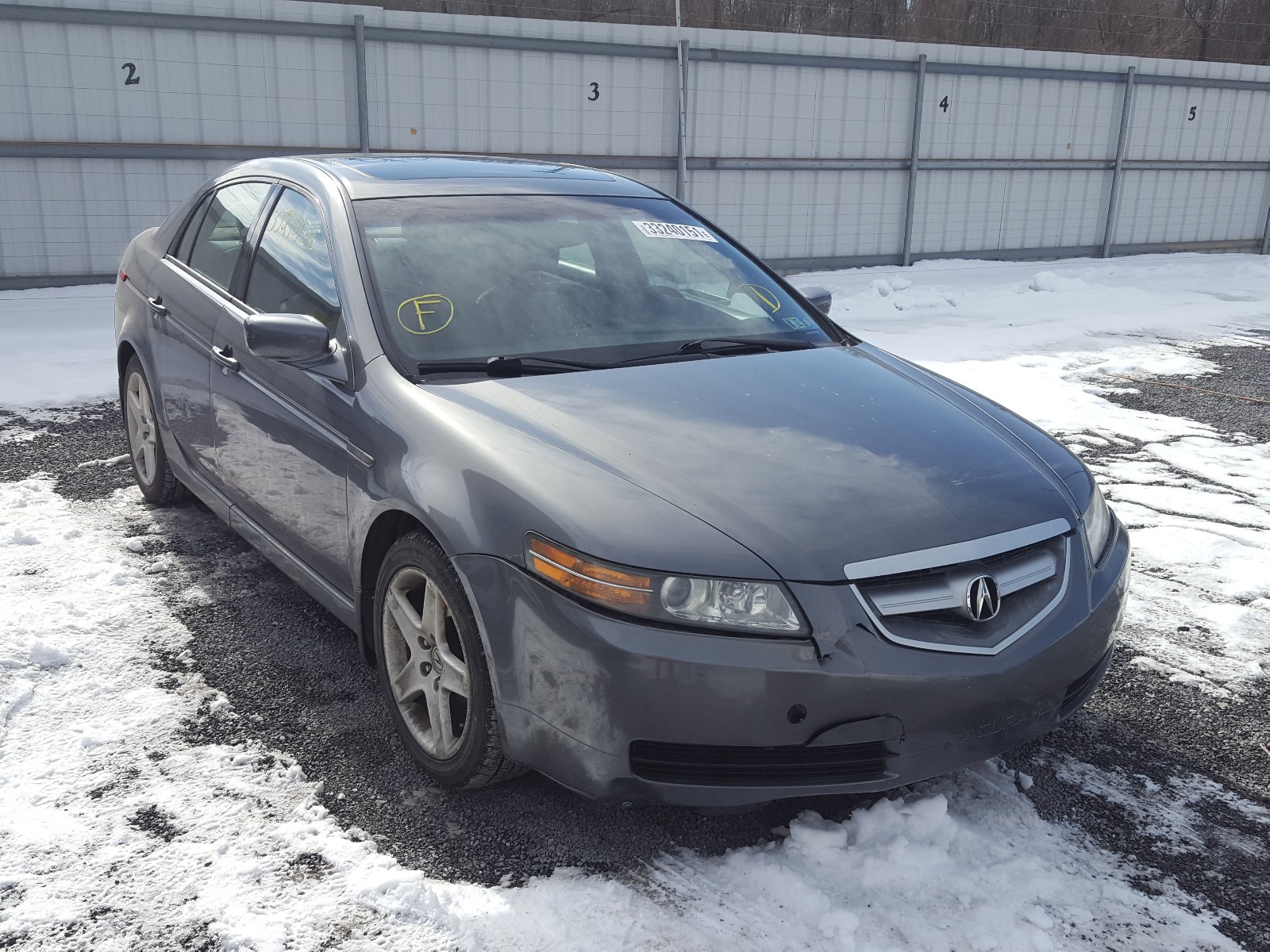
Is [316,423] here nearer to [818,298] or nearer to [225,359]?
[225,359]

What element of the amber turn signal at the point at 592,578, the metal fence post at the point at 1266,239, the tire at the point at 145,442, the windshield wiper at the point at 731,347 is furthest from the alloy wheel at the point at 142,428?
the metal fence post at the point at 1266,239

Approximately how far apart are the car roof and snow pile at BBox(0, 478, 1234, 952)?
1.86 meters

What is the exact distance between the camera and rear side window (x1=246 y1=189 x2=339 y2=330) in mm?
3441

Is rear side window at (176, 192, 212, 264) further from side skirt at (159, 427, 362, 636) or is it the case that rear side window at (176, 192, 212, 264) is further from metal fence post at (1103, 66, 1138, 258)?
metal fence post at (1103, 66, 1138, 258)

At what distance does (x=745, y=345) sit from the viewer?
11.8 feet

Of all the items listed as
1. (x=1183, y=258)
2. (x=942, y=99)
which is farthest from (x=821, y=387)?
(x=1183, y=258)

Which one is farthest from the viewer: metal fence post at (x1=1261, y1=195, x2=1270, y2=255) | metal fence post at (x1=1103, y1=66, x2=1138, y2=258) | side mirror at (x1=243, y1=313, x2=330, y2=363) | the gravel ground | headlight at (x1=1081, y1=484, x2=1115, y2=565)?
metal fence post at (x1=1261, y1=195, x2=1270, y2=255)

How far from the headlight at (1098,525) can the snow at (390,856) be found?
639mm

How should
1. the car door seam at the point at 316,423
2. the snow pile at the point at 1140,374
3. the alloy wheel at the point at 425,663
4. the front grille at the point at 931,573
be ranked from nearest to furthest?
the front grille at the point at 931,573, the alloy wheel at the point at 425,663, the car door seam at the point at 316,423, the snow pile at the point at 1140,374

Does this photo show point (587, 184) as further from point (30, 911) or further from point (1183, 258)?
point (1183, 258)

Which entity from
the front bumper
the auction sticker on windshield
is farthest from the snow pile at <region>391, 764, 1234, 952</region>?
the auction sticker on windshield

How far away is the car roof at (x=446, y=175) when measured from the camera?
12.2 feet

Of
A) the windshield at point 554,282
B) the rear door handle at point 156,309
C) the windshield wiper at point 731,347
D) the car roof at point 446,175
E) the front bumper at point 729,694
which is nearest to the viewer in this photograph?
the front bumper at point 729,694

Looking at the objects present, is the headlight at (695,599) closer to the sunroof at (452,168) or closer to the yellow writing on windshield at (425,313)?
the yellow writing on windshield at (425,313)
